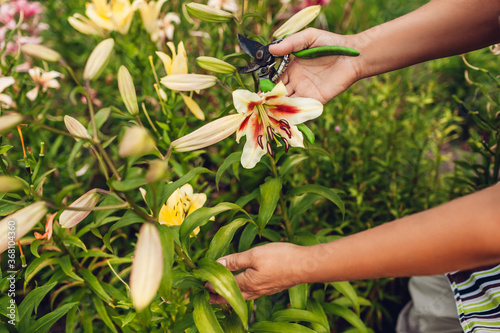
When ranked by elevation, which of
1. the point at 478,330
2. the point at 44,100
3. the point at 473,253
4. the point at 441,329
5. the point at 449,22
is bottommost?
the point at 441,329

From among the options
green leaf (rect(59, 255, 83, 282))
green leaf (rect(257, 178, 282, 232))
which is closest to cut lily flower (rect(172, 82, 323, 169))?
green leaf (rect(257, 178, 282, 232))

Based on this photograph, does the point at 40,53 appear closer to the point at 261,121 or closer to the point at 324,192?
the point at 261,121

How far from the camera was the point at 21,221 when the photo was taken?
0.51m

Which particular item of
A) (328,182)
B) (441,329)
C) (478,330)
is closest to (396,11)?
(328,182)

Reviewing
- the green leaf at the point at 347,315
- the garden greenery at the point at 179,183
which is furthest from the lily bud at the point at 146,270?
the green leaf at the point at 347,315

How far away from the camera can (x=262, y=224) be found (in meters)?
0.86

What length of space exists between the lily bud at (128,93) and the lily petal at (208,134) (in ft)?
0.34

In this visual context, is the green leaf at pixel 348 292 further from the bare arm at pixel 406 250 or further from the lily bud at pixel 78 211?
the lily bud at pixel 78 211

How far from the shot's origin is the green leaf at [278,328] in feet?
2.74

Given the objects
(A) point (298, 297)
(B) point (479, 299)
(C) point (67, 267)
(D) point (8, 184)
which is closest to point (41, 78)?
(C) point (67, 267)

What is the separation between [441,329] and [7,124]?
1472 mm

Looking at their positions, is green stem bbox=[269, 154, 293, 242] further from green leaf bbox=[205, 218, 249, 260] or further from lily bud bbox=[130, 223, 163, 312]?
lily bud bbox=[130, 223, 163, 312]

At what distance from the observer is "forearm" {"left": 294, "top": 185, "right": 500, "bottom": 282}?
549 millimetres

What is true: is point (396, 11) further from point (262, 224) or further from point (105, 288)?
point (105, 288)
